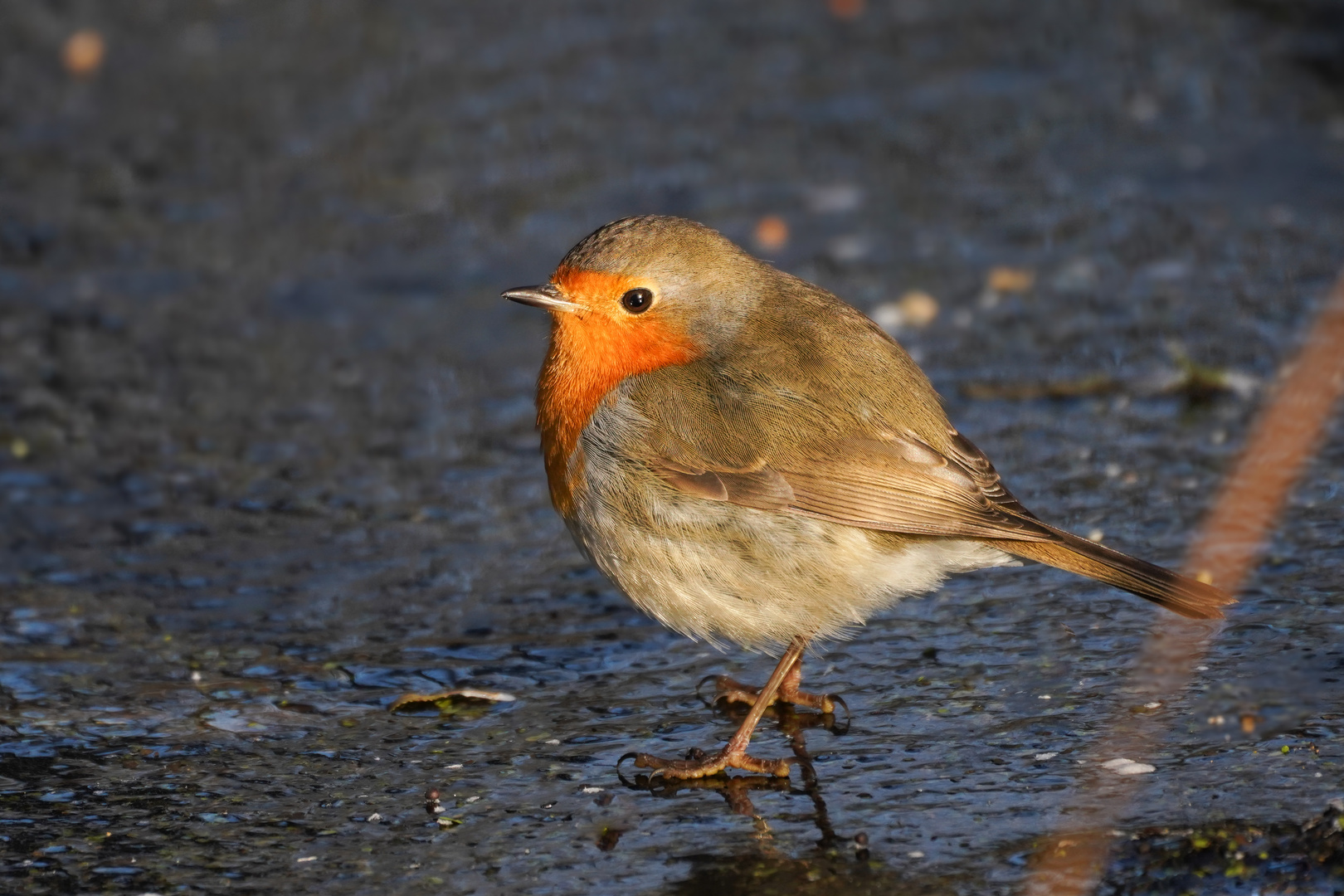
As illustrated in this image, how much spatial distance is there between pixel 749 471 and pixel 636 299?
566mm

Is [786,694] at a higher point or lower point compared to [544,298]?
lower

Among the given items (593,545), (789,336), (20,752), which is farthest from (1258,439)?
(20,752)

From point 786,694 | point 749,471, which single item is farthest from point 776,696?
point 749,471

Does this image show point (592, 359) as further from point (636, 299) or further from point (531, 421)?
point (531, 421)

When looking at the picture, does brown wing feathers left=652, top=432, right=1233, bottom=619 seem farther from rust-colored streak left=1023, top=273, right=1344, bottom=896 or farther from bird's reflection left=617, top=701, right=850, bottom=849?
bird's reflection left=617, top=701, right=850, bottom=849

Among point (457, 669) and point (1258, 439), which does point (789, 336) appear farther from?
point (1258, 439)

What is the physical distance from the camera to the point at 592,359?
4.36m

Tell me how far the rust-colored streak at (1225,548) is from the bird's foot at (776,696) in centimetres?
66

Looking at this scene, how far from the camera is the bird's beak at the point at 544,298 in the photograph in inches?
171

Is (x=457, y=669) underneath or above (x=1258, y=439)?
underneath

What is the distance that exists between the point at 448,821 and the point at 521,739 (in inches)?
17.2

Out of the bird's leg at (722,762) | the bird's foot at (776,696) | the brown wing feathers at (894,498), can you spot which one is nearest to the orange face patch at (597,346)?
the brown wing feathers at (894,498)

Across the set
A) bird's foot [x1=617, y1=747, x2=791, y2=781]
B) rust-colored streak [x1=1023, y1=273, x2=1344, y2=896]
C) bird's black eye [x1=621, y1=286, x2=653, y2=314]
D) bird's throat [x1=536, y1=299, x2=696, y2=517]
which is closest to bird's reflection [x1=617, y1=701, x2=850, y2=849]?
bird's foot [x1=617, y1=747, x2=791, y2=781]

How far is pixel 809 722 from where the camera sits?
4129 mm
